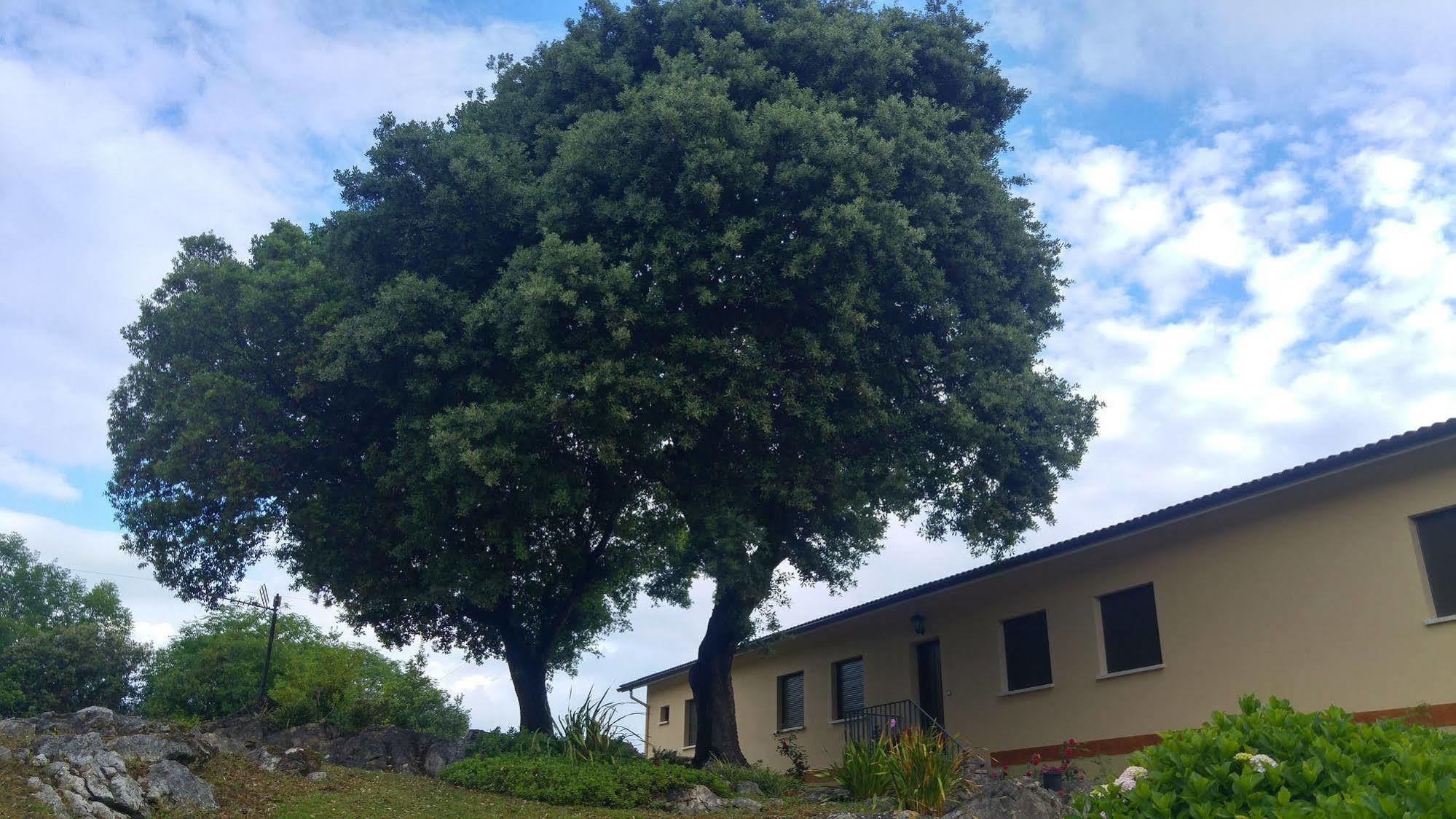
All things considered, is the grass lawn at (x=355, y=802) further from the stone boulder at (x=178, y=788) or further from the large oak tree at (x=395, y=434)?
the large oak tree at (x=395, y=434)

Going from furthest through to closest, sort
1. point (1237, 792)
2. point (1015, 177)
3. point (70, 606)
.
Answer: point (70, 606) < point (1015, 177) < point (1237, 792)

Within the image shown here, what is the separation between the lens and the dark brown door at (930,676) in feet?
68.1

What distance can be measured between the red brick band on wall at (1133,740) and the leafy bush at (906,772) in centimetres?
262

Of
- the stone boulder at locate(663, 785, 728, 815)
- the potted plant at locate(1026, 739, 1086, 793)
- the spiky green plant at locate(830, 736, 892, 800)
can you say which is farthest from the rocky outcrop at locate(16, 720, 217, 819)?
the potted plant at locate(1026, 739, 1086, 793)

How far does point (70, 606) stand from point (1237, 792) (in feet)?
194

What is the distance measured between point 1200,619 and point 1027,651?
4.01m

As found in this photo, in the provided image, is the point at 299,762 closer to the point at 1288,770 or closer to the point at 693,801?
the point at 693,801

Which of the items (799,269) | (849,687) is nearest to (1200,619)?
(799,269)

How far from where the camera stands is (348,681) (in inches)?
935

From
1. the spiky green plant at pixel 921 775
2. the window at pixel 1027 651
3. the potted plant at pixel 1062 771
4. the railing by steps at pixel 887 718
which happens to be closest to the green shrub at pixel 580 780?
the spiky green plant at pixel 921 775

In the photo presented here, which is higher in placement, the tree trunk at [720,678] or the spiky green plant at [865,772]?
the tree trunk at [720,678]

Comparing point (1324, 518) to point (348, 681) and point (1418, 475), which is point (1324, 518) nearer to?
A: point (1418, 475)

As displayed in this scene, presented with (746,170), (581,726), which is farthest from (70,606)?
(746,170)

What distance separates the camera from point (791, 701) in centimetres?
2570
